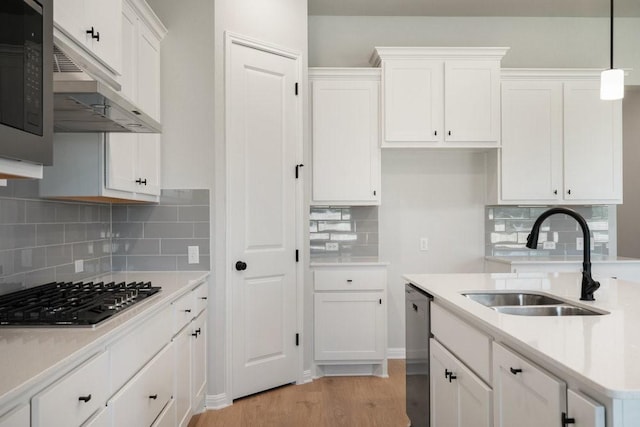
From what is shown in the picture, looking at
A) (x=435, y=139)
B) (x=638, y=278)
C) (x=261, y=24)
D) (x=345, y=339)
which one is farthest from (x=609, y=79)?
(x=345, y=339)

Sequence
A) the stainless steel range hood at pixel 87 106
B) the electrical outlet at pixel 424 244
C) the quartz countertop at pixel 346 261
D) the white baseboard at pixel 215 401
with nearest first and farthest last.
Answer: the stainless steel range hood at pixel 87 106 < the white baseboard at pixel 215 401 < the quartz countertop at pixel 346 261 < the electrical outlet at pixel 424 244

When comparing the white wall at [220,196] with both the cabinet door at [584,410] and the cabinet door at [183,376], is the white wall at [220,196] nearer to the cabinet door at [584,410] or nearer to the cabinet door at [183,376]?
the cabinet door at [183,376]

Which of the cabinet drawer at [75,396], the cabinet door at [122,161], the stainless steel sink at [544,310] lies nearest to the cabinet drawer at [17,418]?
the cabinet drawer at [75,396]

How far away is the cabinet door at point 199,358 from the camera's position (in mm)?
2785

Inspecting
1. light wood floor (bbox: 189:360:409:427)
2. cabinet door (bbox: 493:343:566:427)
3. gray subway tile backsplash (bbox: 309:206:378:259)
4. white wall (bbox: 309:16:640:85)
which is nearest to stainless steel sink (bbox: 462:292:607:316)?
cabinet door (bbox: 493:343:566:427)

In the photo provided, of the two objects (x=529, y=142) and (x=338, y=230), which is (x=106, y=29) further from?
(x=529, y=142)

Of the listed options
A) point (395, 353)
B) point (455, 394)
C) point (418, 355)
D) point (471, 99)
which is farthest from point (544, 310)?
point (395, 353)

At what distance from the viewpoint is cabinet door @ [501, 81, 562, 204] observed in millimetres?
4047

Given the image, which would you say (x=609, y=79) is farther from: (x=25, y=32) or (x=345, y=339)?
(x=25, y=32)

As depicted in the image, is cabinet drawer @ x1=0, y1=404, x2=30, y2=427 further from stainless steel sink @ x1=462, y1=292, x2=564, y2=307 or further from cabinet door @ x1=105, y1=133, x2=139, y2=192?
stainless steel sink @ x1=462, y1=292, x2=564, y2=307

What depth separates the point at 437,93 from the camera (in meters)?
3.95

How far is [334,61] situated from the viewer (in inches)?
171

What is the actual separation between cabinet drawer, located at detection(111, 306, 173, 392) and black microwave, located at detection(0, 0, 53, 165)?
0.69 meters

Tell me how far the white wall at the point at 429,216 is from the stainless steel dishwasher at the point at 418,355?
1615 millimetres
